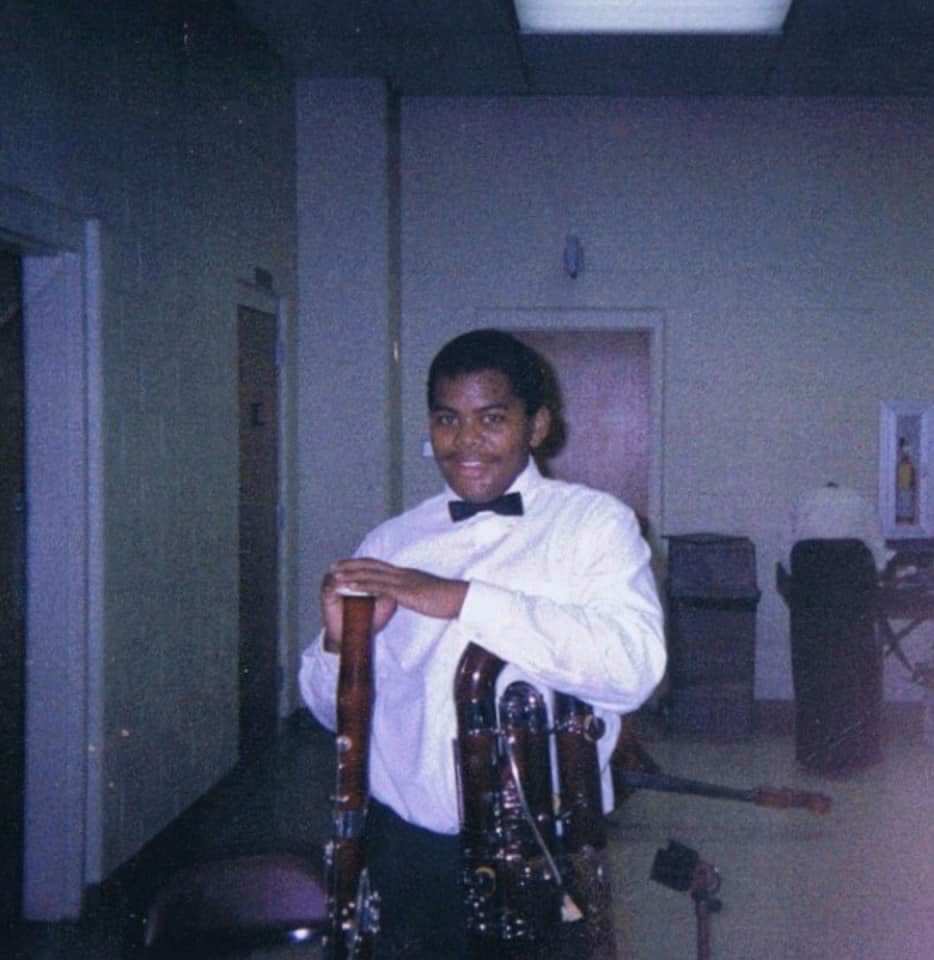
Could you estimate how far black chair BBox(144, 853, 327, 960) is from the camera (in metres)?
1.47

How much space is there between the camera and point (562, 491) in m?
1.48

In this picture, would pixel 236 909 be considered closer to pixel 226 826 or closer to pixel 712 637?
pixel 226 826

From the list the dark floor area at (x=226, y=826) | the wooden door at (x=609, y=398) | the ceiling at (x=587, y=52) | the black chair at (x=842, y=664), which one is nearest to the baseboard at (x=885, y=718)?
the black chair at (x=842, y=664)

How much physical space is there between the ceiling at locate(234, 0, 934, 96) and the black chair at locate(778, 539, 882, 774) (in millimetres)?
2175

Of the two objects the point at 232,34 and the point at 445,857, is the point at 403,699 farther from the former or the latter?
the point at 232,34

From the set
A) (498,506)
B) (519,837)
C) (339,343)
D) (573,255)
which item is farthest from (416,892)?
(573,255)

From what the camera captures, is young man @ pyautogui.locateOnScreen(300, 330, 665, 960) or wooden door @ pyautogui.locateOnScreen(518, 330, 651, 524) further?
wooden door @ pyautogui.locateOnScreen(518, 330, 651, 524)

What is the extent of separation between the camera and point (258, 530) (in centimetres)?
550

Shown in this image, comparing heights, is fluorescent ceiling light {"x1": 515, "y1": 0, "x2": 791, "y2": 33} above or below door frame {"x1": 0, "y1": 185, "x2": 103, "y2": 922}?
above

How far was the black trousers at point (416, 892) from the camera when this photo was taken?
4.41ft

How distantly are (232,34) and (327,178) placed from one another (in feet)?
3.98

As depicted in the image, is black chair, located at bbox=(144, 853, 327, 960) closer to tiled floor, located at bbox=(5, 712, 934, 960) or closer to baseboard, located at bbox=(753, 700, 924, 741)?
tiled floor, located at bbox=(5, 712, 934, 960)

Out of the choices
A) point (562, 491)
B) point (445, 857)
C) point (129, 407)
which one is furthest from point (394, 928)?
point (129, 407)

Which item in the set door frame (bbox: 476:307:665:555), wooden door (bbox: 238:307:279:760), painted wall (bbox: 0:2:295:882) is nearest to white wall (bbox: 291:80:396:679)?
wooden door (bbox: 238:307:279:760)
